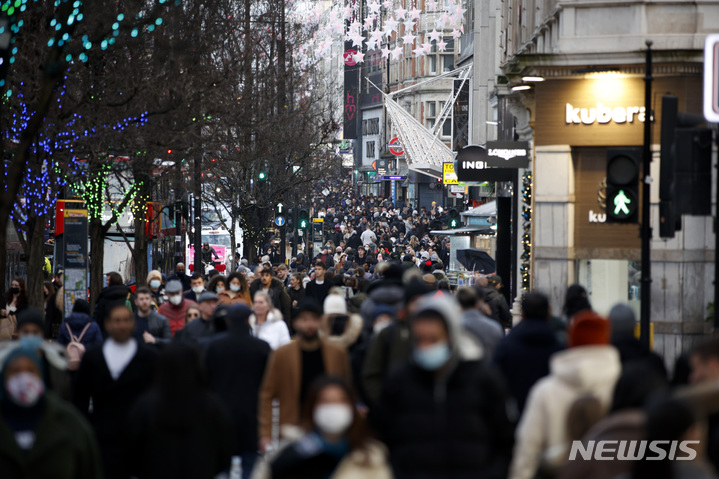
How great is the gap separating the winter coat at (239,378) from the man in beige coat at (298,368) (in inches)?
25.3

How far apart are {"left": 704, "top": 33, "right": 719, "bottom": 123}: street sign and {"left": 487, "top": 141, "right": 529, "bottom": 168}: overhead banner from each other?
449 inches

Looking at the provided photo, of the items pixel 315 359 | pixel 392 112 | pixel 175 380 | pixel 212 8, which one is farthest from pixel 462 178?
pixel 392 112

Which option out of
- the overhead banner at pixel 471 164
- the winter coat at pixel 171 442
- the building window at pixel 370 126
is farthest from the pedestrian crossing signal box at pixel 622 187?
the building window at pixel 370 126

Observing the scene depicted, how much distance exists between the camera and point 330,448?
527 centimetres

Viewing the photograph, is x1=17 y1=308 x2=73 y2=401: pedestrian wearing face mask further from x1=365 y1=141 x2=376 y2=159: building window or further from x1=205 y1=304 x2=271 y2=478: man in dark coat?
x1=365 y1=141 x2=376 y2=159: building window

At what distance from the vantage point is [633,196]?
491 inches

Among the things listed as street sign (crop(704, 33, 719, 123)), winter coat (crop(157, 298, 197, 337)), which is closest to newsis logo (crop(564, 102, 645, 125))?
winter coat (crop(157, 298, 197, 337))

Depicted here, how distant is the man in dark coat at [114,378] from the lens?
809 cm

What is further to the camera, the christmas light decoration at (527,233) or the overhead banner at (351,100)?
the overhead banner at (351,100)

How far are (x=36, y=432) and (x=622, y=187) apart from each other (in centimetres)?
809

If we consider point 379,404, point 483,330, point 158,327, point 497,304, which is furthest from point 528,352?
point 497,304

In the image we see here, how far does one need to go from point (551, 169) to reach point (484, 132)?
2607 cm

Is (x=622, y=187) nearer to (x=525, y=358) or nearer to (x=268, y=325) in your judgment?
(x=268, y=325)

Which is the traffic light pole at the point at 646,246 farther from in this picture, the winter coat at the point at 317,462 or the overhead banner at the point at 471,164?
the overhead banner at the point at 471,164
